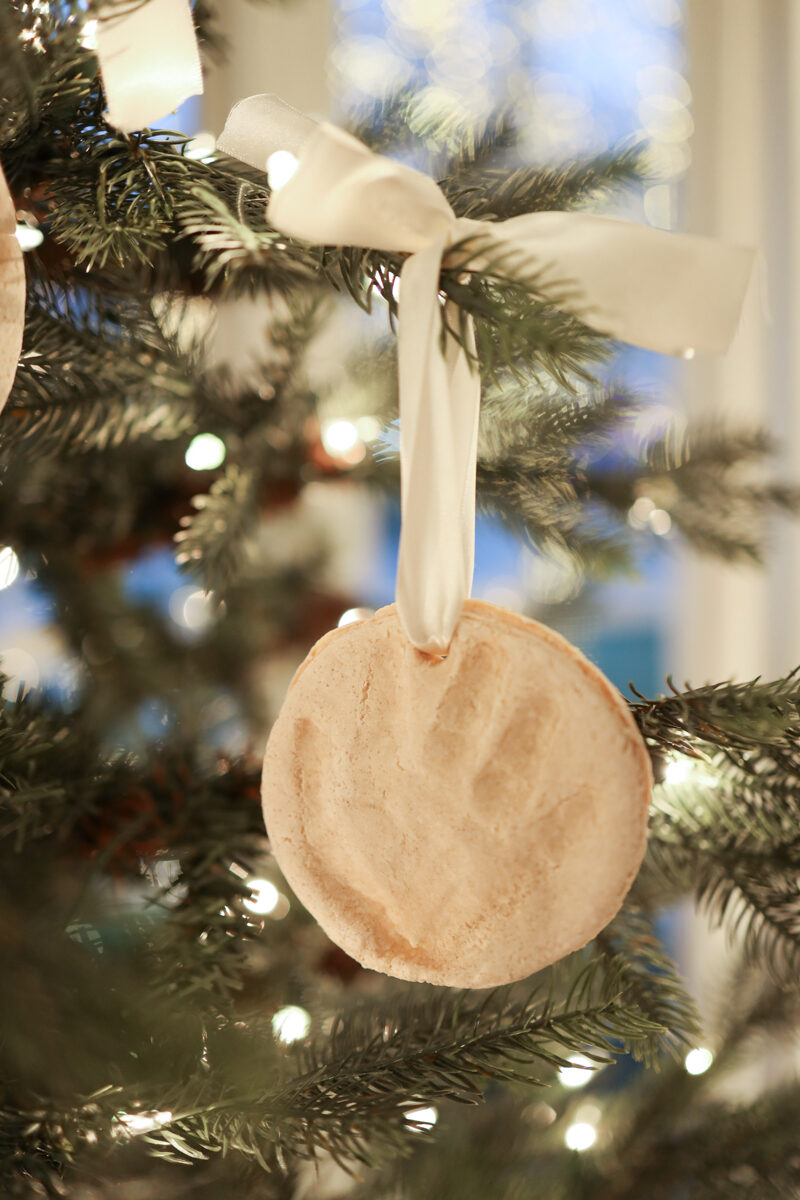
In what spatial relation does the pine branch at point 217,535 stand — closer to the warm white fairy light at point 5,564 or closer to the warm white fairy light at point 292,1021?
the warm white fairy light at point 5,564

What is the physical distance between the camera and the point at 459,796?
0.30m

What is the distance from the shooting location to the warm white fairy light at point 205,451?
1.91 ft

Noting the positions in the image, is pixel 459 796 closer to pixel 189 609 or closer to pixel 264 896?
pixel 264 896

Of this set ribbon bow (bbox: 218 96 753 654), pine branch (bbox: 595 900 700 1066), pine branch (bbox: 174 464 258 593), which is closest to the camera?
ribbon bow (bbox: 218 96 753 654)

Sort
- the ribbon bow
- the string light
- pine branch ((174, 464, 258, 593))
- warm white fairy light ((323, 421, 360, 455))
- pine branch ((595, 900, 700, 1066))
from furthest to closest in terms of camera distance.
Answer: the string light → warm white fairy light ((323, 421, 360, 455)) → pine branch ((174, 464, 258, 593)) → pine branch ((595, 900, 700, 1066)) → the ribbon bow

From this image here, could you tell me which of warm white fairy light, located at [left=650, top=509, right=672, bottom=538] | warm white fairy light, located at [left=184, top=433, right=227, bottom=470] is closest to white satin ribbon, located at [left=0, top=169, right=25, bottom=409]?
warm white fairy light, located at [left=184, top=433, right=227, bottom=470]

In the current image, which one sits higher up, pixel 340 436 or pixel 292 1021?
pixel 340 436

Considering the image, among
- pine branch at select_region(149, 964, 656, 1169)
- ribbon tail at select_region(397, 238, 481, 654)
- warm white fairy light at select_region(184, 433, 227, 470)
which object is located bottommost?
pine branch at select_region(149, 964, 656, 1169)

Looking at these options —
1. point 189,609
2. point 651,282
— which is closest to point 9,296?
point 651,282

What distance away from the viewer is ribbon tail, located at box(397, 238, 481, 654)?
10.7 inches

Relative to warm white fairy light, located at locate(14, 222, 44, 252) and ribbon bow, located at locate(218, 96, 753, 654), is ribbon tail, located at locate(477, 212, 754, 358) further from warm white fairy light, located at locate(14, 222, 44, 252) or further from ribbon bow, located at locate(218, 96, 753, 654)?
warm white fairy light, located at locate(14, 222, 44, 252)

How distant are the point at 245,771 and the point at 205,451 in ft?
0.71

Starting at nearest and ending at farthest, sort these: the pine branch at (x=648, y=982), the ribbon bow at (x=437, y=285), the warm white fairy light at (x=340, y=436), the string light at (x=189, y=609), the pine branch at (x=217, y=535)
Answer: the ribbon bow at (x=437, y=285)
the pine branch at (x=648, y=982)
the pine branch at (x=217, y=535)
the warm white fairy light at (x=340, y=436)
the string light at (x=189, y=609)

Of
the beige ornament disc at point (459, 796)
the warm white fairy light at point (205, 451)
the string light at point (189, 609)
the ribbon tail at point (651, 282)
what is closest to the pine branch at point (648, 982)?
the beige ornament disc at point (459, 796)
